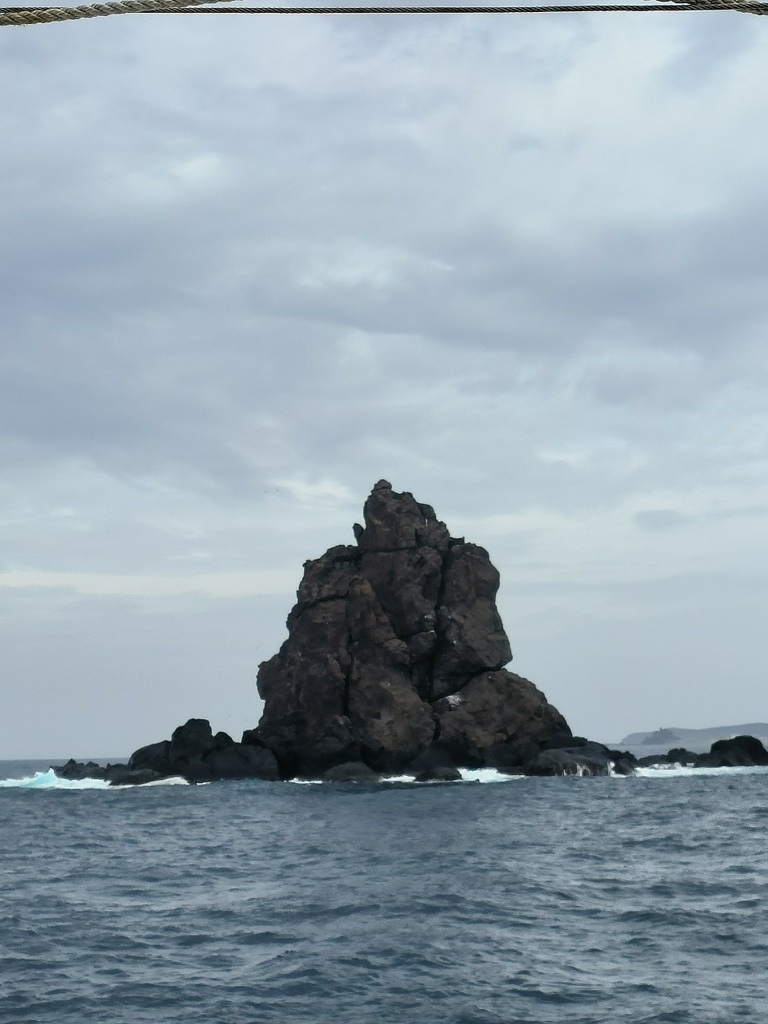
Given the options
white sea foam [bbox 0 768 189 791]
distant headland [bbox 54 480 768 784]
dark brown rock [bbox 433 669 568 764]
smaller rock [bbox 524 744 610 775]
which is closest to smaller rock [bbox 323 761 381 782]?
distant headland [bbox 54 480 768 784]

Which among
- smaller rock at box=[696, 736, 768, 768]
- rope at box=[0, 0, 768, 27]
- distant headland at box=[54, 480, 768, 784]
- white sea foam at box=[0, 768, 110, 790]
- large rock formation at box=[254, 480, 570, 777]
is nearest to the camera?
rope at box=[0, 0, 768, 27]

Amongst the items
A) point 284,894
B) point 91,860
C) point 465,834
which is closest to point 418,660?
point 465,834

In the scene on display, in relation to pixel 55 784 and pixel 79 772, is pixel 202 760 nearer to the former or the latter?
pixel 55 784

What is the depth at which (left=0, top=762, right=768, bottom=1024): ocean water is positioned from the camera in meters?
19.1

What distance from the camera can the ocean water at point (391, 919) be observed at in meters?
19.1

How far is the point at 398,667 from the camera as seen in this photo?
9150cm

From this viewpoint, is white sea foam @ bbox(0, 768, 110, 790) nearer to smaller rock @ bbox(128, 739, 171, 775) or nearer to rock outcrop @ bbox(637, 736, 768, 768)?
smaller rock @ bbox(128, 739, 171, 775)

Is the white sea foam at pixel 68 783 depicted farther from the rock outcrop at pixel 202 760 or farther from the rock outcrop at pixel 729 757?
the rock outcrop at pixel 729 757

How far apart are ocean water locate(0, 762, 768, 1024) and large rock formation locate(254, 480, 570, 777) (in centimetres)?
3390

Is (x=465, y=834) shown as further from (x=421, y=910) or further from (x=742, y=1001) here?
(x=742, y=1001)

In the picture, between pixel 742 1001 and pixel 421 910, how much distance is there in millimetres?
10210

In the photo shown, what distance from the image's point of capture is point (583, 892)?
1195 inches

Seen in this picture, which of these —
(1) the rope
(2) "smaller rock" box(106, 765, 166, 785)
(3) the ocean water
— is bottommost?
(3) the ocean water

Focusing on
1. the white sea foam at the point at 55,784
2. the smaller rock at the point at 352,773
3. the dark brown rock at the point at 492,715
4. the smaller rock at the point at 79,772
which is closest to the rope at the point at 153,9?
the smaller rock at the point at 352,773
